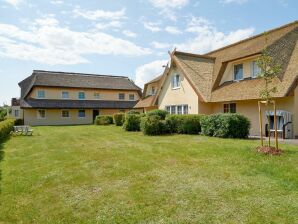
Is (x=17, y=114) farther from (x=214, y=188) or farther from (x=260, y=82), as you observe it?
(x=214, y=188)

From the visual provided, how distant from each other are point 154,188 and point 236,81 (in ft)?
57.4

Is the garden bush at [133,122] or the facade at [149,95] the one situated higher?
the facade at [149,95]

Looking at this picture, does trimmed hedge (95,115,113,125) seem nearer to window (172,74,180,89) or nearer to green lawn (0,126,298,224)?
window (172,74,180,89)

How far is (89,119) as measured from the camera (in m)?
45.7

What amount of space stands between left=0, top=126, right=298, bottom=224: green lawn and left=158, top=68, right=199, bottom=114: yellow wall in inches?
490

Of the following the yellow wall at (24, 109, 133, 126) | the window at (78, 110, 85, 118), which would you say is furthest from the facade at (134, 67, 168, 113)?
the window at (78, 110, 85, 118)

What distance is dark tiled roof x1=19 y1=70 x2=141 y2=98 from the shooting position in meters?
42.7

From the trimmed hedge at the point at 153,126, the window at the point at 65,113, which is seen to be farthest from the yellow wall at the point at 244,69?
the window at the point at 65,113

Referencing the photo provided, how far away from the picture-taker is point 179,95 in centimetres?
2600

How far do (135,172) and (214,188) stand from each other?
2.84 m

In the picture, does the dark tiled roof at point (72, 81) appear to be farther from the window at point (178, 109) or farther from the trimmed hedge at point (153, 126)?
the trimmed hedge at point (153, 126)

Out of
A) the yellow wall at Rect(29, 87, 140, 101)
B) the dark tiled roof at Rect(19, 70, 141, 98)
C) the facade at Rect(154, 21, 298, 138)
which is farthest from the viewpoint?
the dark tiled roof at Rect(19, 70, 141, 98)

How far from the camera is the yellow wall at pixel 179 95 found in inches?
938

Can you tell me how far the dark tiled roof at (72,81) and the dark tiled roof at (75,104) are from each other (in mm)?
2418
